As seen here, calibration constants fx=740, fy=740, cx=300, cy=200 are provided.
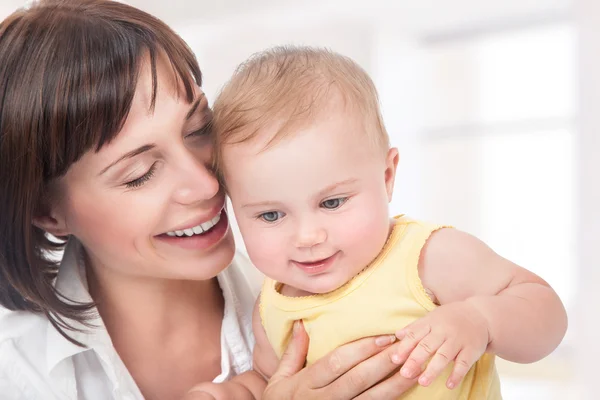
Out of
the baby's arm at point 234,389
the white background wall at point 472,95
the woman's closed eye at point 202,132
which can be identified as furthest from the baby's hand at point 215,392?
the white background wall at point 472,95

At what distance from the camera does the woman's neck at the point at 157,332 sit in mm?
1564

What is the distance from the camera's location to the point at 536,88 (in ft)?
12.3

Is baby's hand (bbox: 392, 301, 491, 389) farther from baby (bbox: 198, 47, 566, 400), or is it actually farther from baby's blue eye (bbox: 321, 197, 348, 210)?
baby's blue eye (bbox: 321, 197, 348, 210)

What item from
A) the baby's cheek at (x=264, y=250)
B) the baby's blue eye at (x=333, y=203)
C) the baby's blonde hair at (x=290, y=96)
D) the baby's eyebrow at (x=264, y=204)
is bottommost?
the baby's cheek at (x=264, y=250)

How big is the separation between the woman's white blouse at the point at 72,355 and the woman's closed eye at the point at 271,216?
432 mm

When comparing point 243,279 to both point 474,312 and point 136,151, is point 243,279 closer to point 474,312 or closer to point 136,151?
point 136,151

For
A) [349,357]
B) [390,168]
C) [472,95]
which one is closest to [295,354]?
[349,357]

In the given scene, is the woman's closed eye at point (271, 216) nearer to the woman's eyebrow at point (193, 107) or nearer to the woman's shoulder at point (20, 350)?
the woman's eyebrow at point (193, 107)

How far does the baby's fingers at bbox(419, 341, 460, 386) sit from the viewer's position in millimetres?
1008

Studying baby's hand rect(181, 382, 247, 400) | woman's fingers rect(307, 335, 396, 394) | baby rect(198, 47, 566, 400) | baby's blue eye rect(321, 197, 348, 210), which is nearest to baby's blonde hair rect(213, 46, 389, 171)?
baby rect(198, 47, 566, 400)

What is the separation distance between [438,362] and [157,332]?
0.76m

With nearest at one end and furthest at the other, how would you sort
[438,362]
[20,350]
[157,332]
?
[438,362]
[20,350]
[157,332]

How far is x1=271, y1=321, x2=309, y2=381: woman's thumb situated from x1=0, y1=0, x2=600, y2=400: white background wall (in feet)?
7.93

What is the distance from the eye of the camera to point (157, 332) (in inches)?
62.4
